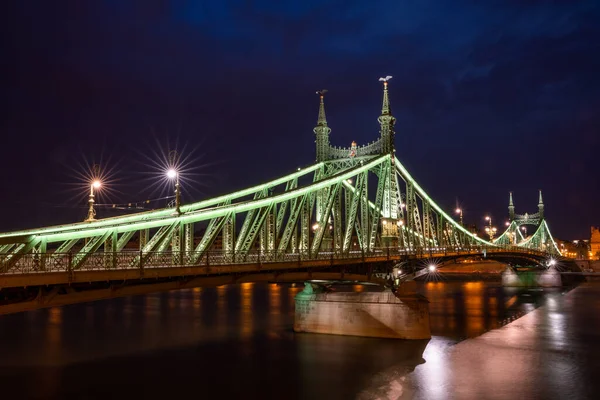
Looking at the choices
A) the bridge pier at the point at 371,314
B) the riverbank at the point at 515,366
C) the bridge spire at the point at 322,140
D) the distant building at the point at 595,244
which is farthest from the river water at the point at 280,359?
the distant building at the point at 595,244

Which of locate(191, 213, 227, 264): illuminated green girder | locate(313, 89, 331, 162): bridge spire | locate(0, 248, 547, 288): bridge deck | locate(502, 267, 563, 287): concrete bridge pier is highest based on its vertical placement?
locate(313, 89, 331, 162): bridge spire

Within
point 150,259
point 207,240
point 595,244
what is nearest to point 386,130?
point 207,240

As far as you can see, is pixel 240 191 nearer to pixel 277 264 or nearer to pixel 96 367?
pixel 277 264

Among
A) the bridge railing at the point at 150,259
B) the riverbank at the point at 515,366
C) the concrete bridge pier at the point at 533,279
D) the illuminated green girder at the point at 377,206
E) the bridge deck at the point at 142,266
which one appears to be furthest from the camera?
the concrete bridge pier at the point at 533,279

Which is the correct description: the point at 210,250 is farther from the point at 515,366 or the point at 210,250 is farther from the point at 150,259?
the point at 515,366

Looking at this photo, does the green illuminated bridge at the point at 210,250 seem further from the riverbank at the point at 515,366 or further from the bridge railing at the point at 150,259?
the riverbank at the point at 515,366

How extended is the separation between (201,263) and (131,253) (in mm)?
3004

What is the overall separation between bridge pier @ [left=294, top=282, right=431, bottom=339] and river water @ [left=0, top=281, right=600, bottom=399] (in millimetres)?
927

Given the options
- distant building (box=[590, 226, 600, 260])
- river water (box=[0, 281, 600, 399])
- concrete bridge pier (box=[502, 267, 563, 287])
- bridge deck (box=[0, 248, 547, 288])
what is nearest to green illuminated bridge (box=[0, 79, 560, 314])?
bridge deck (box=[0, 248, 547, 288])

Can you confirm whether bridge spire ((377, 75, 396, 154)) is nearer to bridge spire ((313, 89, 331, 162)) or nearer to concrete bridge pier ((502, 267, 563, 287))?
bridge spire ((313, 89, 331, 162))

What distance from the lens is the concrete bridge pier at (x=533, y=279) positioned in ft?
303

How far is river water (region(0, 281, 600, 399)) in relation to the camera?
24703mm

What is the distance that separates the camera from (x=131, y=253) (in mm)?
20797

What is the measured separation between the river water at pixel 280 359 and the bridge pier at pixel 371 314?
93cm
